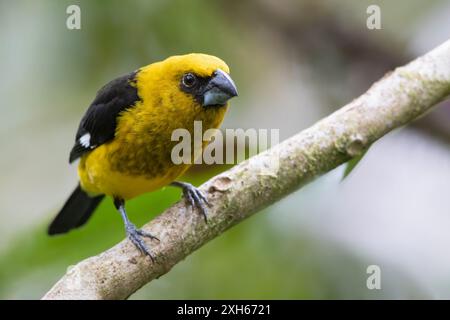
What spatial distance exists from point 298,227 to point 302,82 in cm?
116

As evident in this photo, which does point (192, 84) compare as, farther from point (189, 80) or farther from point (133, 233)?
point (133, 233)

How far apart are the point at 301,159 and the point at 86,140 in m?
1.23

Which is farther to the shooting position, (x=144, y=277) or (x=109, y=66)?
(x=109, y=66)

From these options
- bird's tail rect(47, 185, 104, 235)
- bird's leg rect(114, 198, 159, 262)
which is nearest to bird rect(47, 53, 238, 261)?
bird's leg rect(114, 198, 159, 262)

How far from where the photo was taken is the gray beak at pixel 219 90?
3.12m

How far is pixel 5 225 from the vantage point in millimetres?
4207

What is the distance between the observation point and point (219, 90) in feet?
10.4

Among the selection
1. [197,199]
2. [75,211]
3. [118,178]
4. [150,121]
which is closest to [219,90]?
[150,121]

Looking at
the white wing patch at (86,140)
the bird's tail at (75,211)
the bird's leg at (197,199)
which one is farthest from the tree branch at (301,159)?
the bird's tail at (75,211)

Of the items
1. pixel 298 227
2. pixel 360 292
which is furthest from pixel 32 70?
pixel 360 292
